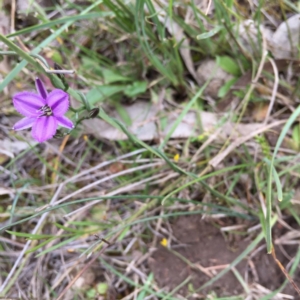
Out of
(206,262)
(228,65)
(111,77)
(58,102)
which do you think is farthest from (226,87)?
(58,102)

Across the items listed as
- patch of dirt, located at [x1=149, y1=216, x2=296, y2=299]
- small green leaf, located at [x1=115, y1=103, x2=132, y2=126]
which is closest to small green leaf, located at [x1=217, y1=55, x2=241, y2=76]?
small green leaf, located at [x1=115, y1=103, x2=132, y2=126]

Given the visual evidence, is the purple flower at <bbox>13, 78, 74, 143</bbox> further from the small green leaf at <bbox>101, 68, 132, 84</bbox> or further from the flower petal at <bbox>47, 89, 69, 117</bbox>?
the small green leaf at <bbox>101, 68, 132, 84</bbox>

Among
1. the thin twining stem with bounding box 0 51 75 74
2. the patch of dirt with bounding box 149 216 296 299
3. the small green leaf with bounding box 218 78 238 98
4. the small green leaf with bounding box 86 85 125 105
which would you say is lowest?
the patch of dirt with bounding box 149 216 296 299

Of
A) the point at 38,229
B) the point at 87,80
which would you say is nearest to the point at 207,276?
the point at 38,229

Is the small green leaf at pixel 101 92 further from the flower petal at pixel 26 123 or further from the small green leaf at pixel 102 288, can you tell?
the small green leaf at pixel 102 288

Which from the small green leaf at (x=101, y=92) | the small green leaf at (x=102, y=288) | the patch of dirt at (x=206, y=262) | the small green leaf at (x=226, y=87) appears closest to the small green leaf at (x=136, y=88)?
the small green leaf at (x=101, y=92)

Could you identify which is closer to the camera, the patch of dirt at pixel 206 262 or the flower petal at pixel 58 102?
the flower petal at pixel 58 102

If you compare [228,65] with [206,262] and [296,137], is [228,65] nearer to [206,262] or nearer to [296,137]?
[296,137]
